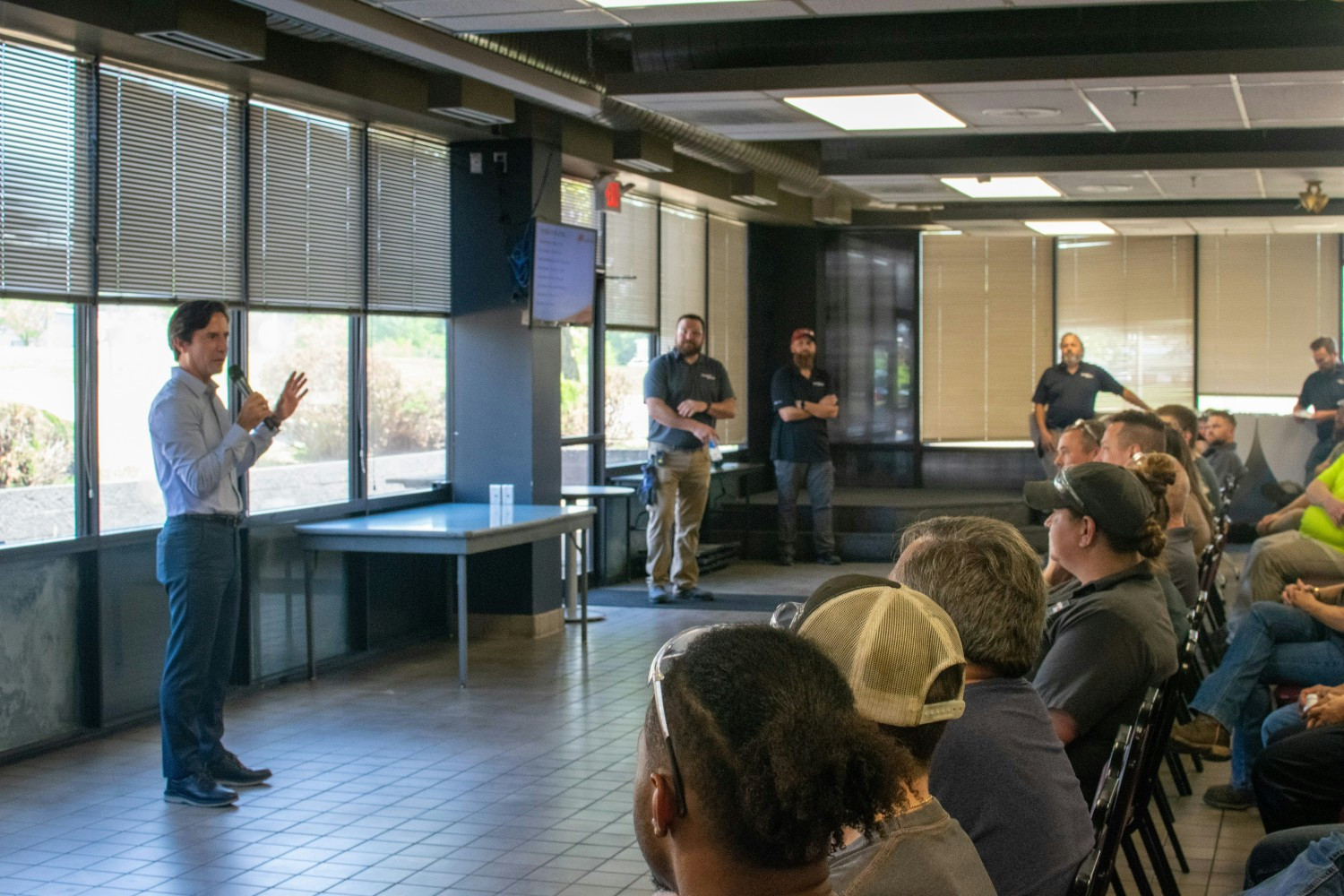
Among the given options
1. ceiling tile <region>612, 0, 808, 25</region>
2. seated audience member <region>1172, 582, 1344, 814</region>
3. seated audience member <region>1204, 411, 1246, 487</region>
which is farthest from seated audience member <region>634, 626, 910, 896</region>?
seated audience member <region>1204, 411, 1246, 487</region>

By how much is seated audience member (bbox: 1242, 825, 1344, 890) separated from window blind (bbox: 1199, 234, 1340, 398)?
488 inches

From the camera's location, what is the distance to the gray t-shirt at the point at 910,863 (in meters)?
1.73

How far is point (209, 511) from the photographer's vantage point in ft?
17.1

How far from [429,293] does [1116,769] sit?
6.41m

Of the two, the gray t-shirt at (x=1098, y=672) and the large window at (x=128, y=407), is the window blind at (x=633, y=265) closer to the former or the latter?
the large window at (x=128, y=407)

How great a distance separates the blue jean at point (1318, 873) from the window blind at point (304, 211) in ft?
19.8

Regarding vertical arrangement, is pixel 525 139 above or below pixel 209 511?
above

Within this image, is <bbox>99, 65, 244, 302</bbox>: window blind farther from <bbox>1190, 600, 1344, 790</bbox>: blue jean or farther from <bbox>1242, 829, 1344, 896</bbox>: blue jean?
<bbox>1242, 829, 1344, 896</bbox>: blue jean

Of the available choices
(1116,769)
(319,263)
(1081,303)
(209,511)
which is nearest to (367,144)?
(319,263)

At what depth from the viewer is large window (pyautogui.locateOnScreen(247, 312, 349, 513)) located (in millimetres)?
7270

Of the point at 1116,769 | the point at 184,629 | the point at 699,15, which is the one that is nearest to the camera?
the point at 1116,769

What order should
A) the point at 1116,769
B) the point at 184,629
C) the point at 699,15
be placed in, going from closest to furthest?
1. the point at 1116,769
2. the point at 184,629
3. the point at 699,15

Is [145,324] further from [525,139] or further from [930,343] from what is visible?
[930,343]

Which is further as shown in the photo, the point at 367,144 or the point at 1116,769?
the point at 367,144
